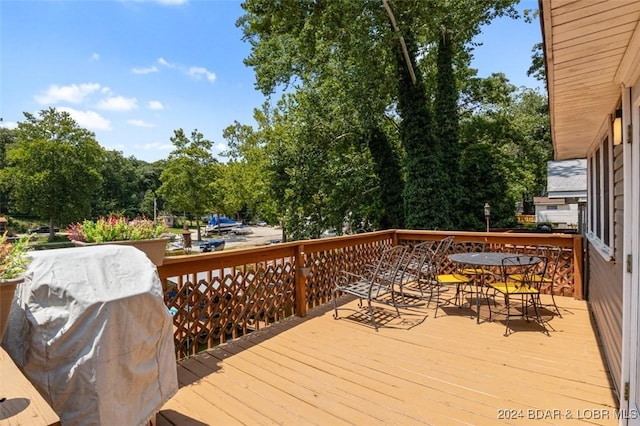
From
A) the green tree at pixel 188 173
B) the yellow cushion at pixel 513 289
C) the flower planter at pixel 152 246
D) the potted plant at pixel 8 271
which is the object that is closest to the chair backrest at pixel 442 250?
the yellow cushion at pixel 513 289

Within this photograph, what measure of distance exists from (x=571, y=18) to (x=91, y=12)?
589cm

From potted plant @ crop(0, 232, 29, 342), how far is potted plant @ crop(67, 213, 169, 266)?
40.4 inches

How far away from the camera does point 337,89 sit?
1161cm

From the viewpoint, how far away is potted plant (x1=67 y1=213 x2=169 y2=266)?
2.38 metres

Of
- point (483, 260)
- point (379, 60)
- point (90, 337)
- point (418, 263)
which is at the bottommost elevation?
point (418, 263)

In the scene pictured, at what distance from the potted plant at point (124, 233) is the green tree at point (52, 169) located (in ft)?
91.3

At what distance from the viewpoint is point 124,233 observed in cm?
248

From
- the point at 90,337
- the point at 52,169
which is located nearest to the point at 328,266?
the point at 90,337

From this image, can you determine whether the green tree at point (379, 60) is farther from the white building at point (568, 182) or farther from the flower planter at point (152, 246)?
the flower planter at point (152, 246)

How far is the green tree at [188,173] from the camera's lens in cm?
2358

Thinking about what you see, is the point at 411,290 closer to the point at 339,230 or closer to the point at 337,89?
the point at 339,230

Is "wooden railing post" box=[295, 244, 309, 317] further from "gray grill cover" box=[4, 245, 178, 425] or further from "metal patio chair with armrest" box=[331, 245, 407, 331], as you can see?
"gray grill cover" box=[4, 245, 178, 425]

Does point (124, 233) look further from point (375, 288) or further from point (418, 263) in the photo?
point (418, 263)

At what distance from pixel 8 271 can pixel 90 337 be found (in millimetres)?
453
